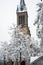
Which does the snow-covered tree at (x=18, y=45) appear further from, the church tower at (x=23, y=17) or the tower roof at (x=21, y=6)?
the tower roof at (x=21, y=6)

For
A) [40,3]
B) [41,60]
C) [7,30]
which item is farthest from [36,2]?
[41,60]

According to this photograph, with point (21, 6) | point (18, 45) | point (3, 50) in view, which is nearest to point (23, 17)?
point (21, 6)

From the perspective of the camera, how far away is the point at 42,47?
337 centimetres

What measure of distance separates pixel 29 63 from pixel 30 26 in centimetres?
55

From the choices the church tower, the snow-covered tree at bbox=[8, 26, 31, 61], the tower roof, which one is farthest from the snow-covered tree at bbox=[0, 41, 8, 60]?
the tower roof

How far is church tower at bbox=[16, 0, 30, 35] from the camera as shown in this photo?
11.5 ft

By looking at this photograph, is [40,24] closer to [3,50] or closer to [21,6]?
[21,6]

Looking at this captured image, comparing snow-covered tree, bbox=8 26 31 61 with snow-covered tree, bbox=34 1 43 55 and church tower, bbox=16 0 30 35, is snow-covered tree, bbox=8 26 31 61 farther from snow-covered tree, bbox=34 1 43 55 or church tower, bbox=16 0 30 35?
snow-covered tree, bbox=34 1 43 55

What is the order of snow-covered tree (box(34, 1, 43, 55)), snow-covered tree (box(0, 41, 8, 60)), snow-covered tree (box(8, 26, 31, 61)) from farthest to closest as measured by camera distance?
snow-covered tree (box(0, 41, 8, 60)), snow-covered tree (box(8, 26, 31, 61)), snow-covered tree (box(34, 1, 43, 55))

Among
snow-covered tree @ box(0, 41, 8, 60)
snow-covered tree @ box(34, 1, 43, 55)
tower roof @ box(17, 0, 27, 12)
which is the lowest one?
snow-covered tree @ box(0, 41, 8, 60)

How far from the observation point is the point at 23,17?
3504mm

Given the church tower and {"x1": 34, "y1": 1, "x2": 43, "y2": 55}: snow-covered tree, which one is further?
the church tower

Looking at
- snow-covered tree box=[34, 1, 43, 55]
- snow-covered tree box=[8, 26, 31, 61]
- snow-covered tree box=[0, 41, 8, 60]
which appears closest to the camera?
snow-covered tree box=[34, 1, 43, 55]

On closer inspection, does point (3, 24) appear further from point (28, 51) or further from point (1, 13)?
point (28, 51)
